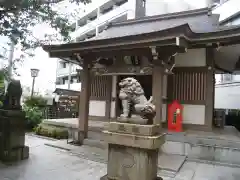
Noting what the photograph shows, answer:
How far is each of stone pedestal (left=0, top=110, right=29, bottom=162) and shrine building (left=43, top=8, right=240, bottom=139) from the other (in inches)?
90.1

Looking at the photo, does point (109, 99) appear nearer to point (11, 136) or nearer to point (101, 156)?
point (101, 156)

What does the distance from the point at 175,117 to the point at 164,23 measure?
4870 millimetres

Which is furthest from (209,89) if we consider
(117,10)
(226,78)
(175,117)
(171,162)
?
(117,10)

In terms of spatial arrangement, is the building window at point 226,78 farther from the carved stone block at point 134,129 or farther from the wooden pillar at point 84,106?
the carved stone block at point 134,129

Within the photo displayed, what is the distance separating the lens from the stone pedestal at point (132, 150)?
3.46 m

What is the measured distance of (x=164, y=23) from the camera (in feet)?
34.1

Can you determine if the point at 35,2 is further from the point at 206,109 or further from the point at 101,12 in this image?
the point at 101,12

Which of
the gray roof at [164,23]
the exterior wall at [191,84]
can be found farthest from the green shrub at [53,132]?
the exterior wall at [191,84]

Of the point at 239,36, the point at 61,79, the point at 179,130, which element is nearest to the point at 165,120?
the point at 179,130

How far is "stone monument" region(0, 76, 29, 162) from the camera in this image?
18.7 ft

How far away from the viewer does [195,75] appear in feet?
27.0

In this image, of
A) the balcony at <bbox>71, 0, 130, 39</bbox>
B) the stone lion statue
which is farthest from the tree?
the balcony at <bbox>71, 0, 130, 39</bbox>

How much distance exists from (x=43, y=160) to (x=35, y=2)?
4.07m

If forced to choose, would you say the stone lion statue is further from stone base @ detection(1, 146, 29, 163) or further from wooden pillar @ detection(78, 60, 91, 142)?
wooden pillar @ detection(78, 60, 91, 142)
